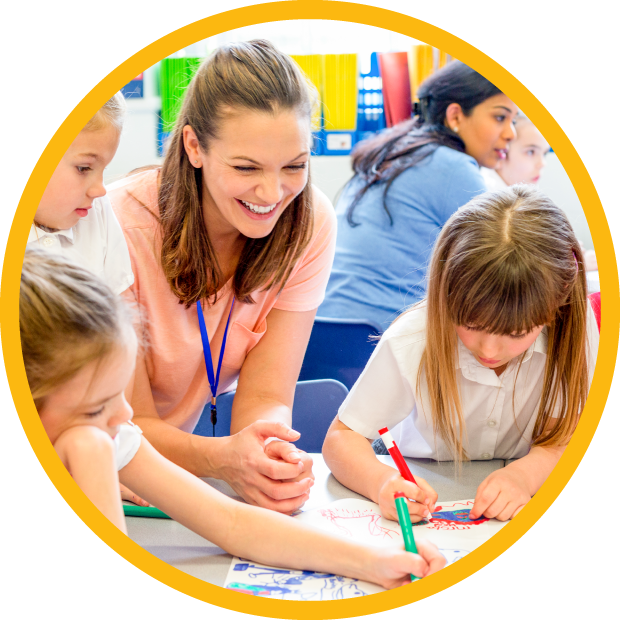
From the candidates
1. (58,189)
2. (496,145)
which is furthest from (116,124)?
(496,145)

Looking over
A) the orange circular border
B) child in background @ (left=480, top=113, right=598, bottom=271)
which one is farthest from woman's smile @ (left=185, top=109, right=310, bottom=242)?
child in background @ (left=480, top=113, right=598, bottom=271)

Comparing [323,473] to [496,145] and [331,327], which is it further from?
[496,145]

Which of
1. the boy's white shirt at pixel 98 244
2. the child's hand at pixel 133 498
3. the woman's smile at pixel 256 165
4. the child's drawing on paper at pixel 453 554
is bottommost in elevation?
the child's drawing on paper at pixel 453 554

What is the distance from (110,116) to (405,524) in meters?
0.53

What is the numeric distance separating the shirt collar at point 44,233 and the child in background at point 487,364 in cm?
42

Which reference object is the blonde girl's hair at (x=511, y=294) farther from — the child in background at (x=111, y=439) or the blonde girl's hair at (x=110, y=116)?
the blonde girl's hair at (x=110, y=116)

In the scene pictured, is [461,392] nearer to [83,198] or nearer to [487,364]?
[487,364]

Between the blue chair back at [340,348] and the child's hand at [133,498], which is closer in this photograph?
the child's hand at [133,498]

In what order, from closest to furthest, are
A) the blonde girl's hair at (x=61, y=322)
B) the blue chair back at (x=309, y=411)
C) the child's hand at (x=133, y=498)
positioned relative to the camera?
the blonde girl's hair at (x=61, y=322) → the child's hand at (x=133, y=498) → the blue chair back at (x=309, y=411)

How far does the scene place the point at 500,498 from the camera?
76 centimetres

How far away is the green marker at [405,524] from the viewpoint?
668mm

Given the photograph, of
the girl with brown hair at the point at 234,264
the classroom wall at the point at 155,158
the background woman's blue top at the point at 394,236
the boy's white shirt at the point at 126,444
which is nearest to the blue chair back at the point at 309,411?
the girl with brown hair at the point at 234,264

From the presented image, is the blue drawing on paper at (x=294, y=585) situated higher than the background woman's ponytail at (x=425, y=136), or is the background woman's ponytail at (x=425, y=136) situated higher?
the background woman's ponytail at (x=425, y=136)

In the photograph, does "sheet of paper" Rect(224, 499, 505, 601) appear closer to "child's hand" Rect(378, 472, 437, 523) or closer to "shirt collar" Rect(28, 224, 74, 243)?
"child's hand" Rect(378, 472, 437, 523)
